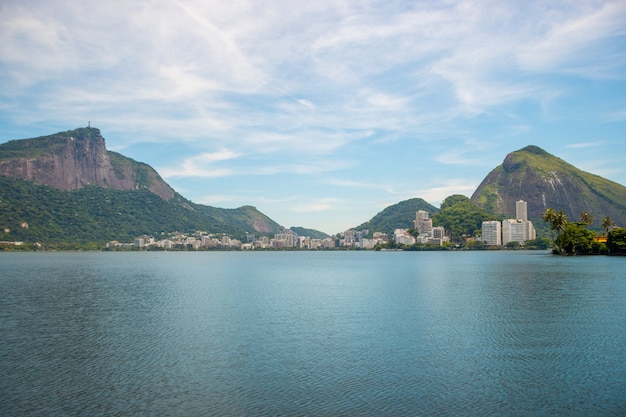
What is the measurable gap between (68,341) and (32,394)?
10.5 metres

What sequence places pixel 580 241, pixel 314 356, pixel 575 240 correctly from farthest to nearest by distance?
pixel 580 241
pixel 575 240
pixel 314 356

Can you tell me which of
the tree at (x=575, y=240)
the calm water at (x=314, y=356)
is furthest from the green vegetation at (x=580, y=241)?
the calm water at (x=314, y=356)

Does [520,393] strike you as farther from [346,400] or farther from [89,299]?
[89,299]

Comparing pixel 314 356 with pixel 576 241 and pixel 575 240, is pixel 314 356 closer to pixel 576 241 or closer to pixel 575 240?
pixel 575 240

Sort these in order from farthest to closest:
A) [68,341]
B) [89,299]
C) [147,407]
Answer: [89,299] → [68,341] → [147,407]

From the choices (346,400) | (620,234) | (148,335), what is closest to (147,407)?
(346,400)

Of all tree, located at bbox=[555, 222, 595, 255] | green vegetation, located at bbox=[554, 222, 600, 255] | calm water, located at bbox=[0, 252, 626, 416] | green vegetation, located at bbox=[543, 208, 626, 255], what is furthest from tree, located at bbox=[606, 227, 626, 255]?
calm water, located at bbox=[0, 252, 626, 416]

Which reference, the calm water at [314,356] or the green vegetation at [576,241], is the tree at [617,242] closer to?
the green vegetation at [576,241]

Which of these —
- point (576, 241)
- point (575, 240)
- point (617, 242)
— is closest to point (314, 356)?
point (617, 242)

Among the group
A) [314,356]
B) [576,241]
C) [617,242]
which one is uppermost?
[576,241]

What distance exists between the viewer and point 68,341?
3048 cm

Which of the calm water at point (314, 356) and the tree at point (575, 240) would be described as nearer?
the calm water at point (314, 356)

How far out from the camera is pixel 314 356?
26.9 meters

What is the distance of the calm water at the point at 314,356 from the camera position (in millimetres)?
19703
